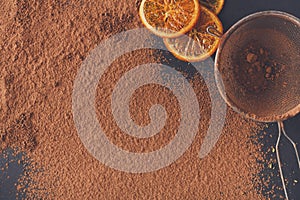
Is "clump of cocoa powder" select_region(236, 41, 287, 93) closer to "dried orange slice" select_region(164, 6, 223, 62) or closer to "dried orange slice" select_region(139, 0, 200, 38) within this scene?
"dried orange slice" select_region(164, 6, 223, 62)

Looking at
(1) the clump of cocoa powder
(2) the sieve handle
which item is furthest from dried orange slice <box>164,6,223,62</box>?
(1) the clump of cocoa powder

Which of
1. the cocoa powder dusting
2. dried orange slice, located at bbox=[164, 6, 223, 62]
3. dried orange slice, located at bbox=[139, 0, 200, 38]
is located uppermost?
dried orange slice, located at bbox=[139, 0, 200, 38]

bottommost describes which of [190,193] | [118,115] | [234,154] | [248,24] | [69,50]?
[190,193]

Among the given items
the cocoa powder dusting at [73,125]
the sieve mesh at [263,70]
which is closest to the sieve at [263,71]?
the sieve mesh at [263,70]

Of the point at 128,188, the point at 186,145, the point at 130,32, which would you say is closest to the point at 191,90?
the point at 186,145

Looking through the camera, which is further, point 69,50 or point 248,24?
point 69,50

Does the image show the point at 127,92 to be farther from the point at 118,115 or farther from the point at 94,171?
the point at 94,171

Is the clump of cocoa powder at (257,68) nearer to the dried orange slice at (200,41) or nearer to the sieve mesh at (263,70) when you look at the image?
the sieve mesh at (263,70)
